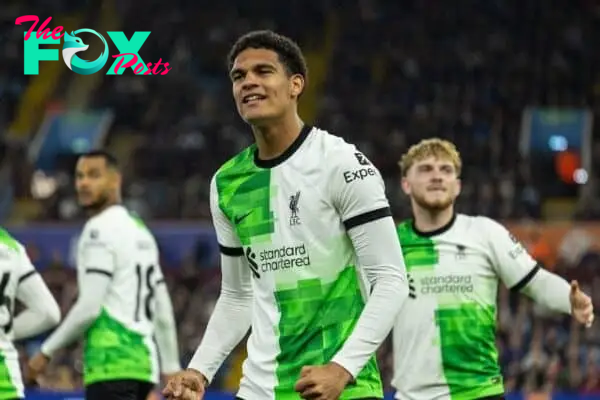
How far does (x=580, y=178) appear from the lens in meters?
17.6

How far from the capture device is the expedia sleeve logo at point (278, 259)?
4.66 meters

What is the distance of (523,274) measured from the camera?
22.4ft

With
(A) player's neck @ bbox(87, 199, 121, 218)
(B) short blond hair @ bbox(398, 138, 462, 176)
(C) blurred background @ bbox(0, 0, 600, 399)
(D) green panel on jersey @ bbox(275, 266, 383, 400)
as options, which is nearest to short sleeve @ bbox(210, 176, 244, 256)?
(D) green panel on jersey @ bbox(275, 266, 383, 400)

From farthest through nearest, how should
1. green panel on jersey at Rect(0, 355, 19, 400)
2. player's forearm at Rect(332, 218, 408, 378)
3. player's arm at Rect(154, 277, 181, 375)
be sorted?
player's arm at Rect(154, 277, 181, 375) → green panel on jersey at Rect(0, 355, 19, 400) → player's forearm at Rect(332, 218, 408, 378)

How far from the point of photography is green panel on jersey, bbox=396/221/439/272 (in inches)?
277

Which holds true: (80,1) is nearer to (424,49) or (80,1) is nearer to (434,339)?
(424,49)

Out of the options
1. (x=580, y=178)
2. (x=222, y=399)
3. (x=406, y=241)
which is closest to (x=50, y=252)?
(x=222, y=399)

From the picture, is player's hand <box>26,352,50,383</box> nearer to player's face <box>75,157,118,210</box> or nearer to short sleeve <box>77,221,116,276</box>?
short sleeve <box>77,221,116,276</box>

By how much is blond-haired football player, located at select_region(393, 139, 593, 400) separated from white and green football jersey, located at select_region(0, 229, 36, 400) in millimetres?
1839

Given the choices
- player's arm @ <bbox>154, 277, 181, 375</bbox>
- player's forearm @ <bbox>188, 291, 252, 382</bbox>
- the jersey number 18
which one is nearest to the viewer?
player's forearm @ <bbox>188, 291, 252, 382</bbox>

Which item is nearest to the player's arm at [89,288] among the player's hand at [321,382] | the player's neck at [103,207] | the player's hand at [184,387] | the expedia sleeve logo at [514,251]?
the player's neck at [103,207]

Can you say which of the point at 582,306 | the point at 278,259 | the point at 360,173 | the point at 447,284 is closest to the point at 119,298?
Result: the point at 447,284

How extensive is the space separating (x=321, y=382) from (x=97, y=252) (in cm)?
414

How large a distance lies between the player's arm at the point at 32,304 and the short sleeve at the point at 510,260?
2.16 m
